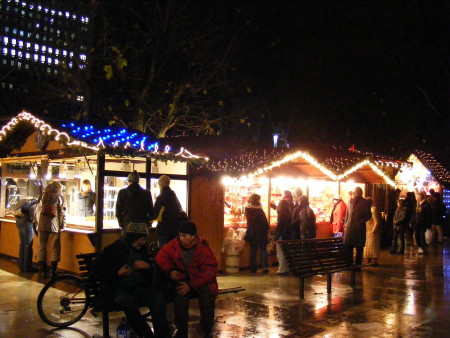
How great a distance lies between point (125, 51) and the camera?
18.6 metres

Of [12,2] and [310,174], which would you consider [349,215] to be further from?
[12,2]

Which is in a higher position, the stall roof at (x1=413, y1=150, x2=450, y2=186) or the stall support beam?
the stall roof at (x1=413, y1=150, x2=450, y2=186)

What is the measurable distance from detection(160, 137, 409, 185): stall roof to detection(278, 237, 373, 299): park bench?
2.94 meters

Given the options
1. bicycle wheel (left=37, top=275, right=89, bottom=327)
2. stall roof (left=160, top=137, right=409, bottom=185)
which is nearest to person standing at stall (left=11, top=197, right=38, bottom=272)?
bicycle wheel (left=37, top=275, right=89, bottom=327)

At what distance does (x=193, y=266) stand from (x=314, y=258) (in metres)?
3.68

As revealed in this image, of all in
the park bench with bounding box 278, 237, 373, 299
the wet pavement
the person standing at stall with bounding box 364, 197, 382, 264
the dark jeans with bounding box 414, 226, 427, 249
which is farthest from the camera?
the dark jeans with bounding box 414, 226, 427, 249

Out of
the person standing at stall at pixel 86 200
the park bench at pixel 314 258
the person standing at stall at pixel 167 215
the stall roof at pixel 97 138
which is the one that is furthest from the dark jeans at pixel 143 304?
the person standing at stall at pixel 86 200

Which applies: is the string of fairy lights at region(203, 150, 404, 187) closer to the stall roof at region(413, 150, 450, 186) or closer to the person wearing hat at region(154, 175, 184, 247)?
the person wearing hat at region(154, 175, 184, 247)

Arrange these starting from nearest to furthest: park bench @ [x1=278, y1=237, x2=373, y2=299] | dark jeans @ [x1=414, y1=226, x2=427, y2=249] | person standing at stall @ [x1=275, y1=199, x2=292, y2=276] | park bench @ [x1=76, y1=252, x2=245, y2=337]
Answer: park bench @ [x1=76, y1=252, x2=245, y2=337] < park bench @ [x1=278, y1=237, x2=373, y2=299] < person standing at stall @ [x1=275, y1=199, x2=292, y2=276] < dark jeans @ [x1=414, y1=226, x2=427, y2=249]

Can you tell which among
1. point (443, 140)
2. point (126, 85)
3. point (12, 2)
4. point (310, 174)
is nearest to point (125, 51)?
point (126, 85)

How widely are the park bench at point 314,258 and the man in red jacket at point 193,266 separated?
8.88ft

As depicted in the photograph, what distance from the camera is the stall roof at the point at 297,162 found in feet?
39.3

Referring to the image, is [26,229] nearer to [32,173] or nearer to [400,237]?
[32,173]

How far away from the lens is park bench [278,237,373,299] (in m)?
8.63
